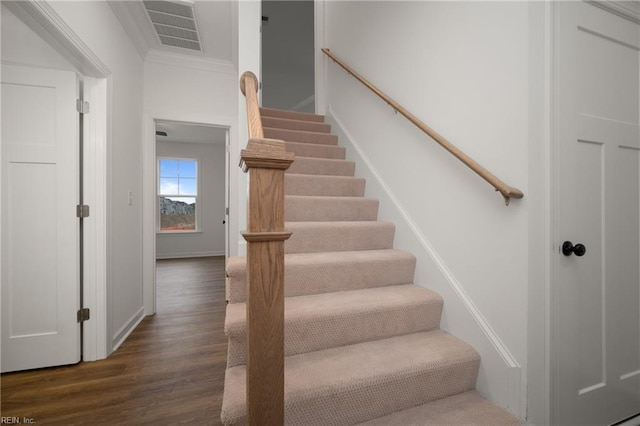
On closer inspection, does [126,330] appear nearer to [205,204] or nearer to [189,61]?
[189,61]

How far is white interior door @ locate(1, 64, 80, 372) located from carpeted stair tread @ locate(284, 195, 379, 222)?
1563mm

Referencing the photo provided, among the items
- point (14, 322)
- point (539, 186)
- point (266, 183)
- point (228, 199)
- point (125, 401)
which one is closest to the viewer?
point (266, 183)

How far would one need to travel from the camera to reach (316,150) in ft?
9.41

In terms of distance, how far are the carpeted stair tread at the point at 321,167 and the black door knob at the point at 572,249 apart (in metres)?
1.76

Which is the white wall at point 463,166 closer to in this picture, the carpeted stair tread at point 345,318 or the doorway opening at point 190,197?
the carpeted stair tread at point 345,318

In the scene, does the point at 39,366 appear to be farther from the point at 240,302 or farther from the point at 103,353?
the point at 240,302

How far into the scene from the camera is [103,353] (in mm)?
2191

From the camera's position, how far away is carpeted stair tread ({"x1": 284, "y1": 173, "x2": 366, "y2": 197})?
2359 millimetres

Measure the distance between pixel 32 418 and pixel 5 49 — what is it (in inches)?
87.9

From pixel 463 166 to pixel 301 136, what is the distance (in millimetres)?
1783

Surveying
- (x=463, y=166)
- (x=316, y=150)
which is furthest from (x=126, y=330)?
(x=463, y=166)

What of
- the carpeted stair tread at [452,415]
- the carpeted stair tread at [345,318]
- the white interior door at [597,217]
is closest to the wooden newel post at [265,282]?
the carpeted stair tread at [345,318]

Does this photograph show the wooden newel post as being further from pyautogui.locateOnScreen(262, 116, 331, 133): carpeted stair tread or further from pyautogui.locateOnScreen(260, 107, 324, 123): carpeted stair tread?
pyautogui.locateOnScreen(260, 107, 324, 123): carpeted stair tread

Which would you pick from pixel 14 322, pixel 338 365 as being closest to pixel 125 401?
pixel 14 322
